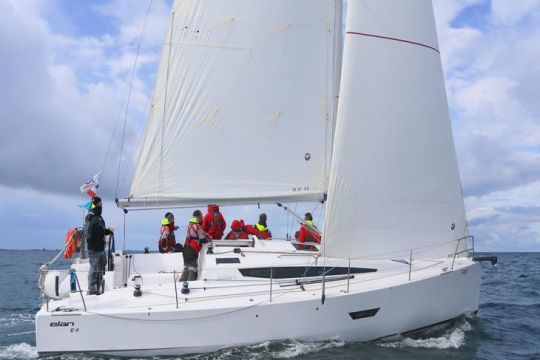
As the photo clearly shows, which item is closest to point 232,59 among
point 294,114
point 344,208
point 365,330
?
point 294,114

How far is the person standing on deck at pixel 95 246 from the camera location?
8.68m

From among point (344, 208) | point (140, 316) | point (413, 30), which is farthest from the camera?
point (413, 30)

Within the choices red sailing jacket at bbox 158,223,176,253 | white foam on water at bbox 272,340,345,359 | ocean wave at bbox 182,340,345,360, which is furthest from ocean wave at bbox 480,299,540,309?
red sailing jacket at bbox 158,223,176,253

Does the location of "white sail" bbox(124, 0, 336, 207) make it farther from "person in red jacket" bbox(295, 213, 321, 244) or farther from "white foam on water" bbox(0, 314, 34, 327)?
"white foam on water" bbox(0, 314, 34, 327)

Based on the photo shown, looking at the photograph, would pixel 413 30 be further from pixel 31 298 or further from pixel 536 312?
pixel 31 298

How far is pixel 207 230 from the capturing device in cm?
1071

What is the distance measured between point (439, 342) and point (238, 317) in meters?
3.80

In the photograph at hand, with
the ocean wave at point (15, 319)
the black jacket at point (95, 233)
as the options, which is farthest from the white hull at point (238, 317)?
the ocean wave at point (15, 319)

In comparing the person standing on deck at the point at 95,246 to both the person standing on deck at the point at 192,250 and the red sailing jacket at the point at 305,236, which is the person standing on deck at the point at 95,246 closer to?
the person standing on deck at the point at 192,250

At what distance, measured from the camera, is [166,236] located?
432 inches

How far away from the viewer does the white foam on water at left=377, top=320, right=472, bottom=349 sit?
906cm

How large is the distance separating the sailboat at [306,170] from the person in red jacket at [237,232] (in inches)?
34.1

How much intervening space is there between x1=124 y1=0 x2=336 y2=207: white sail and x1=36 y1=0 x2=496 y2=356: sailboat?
3 cm

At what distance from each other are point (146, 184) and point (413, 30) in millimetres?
5932
